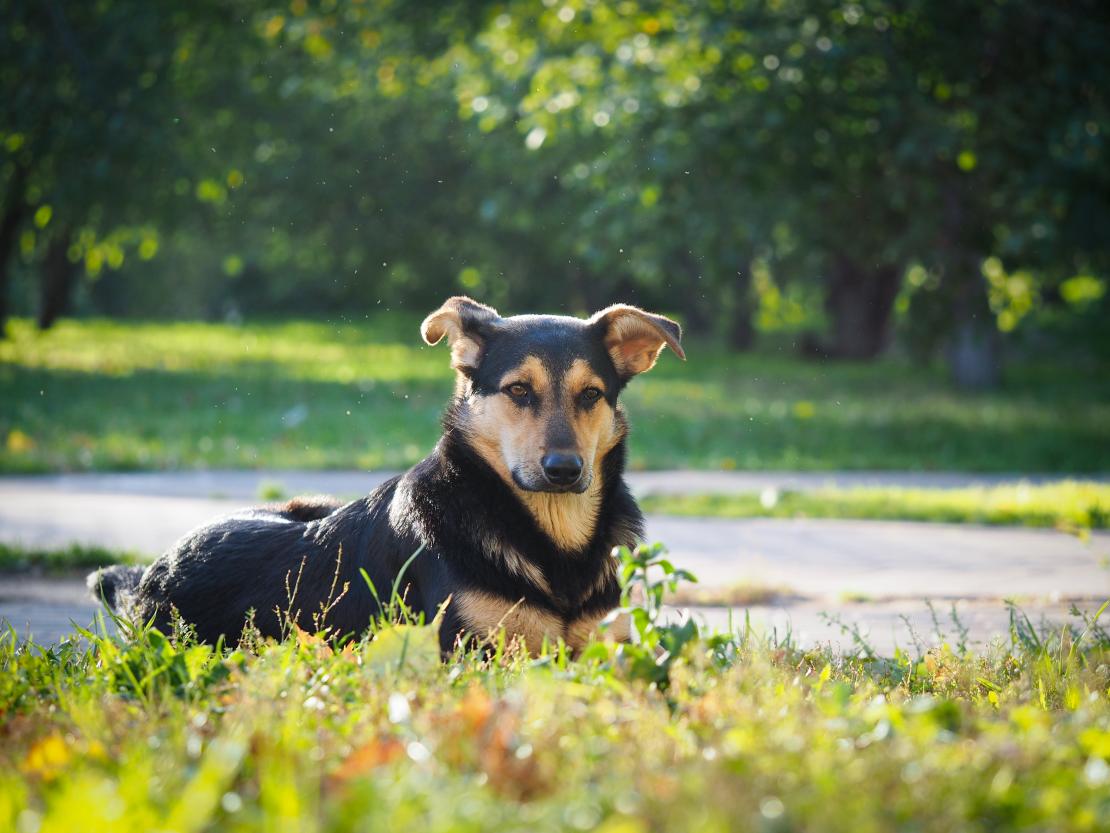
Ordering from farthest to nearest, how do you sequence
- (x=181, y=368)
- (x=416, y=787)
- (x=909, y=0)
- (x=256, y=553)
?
(x=181, y=368), (x=909, y=0), (x=256, y=553), (x=416, y=787)

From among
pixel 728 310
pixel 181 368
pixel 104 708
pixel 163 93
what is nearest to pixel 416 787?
pixel 104 708

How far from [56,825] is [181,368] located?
2341cm

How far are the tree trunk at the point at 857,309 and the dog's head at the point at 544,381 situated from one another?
2448 cm

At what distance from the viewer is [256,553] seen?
5293 millimetres

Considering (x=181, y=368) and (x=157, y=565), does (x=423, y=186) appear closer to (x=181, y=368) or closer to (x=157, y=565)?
(x=181, y=368)

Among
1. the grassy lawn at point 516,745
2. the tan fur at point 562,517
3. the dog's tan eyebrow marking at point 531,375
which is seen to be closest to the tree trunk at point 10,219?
the dog's tan eyebrow marking at point 531,375

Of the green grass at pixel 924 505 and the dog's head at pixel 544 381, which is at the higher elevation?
the dog's head at pixel 544 381

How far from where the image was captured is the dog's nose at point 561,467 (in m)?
4.98

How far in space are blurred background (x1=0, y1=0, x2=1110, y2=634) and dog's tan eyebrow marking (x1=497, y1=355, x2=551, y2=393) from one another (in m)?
2.15

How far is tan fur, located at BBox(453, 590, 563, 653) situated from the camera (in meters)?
4.75

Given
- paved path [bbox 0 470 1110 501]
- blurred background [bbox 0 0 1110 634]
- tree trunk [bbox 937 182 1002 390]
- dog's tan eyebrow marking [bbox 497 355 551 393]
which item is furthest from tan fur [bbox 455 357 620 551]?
tree trunk [bbox 937 182 1002 390]

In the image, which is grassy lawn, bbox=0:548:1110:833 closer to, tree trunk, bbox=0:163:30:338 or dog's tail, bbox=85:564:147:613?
dog's tail, bbox=85:564:147:613

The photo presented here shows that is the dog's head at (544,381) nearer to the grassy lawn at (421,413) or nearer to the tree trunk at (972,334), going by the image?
the grassy lawn at (421,413)

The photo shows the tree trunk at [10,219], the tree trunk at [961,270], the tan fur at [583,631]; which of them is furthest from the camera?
the tree trunk at [10,219]
